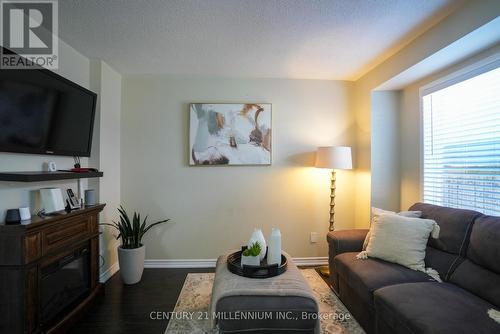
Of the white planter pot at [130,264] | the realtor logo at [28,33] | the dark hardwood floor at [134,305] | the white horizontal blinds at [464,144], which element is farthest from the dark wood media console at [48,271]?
the white horizontal blinds at [464,144]

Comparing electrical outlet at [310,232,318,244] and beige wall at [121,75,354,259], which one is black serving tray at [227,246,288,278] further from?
electrical outlet at [310,232,318,244]

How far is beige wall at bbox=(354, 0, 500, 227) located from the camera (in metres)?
1.66

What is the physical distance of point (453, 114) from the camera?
7.48 feet

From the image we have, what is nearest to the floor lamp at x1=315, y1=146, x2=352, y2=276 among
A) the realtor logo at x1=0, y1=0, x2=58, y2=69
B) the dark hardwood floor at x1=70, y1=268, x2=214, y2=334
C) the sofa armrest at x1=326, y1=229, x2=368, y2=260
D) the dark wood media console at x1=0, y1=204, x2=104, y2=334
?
the sofa armrest at x1=326, y1=229, x2=368, y2=260

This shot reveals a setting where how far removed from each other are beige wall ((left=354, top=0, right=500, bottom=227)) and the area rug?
1.15 metres

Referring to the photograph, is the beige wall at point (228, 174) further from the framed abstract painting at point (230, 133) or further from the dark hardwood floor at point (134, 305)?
the dark hardwood floor at point (134, 305)

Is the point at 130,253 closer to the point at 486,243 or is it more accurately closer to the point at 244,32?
the point at 244,32

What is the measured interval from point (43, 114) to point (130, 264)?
167cm

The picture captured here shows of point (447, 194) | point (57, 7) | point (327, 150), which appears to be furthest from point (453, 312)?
point (57, 7)

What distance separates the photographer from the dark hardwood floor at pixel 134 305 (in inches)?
75.4

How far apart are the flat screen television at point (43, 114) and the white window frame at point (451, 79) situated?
3494 millimetres

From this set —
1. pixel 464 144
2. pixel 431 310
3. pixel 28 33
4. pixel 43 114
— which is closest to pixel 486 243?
pixel 431 310

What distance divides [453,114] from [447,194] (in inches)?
31.0

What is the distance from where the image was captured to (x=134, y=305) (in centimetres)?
222
